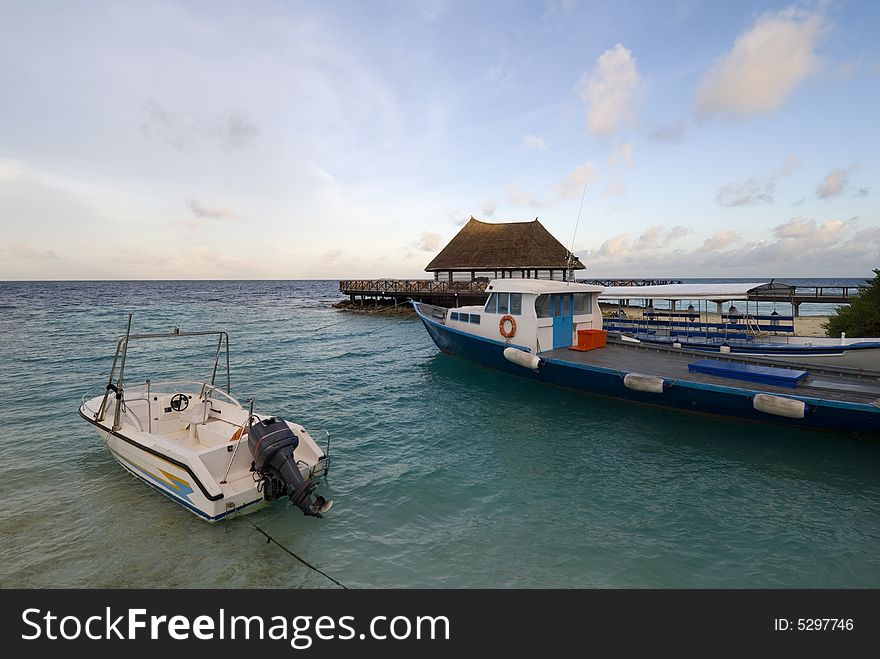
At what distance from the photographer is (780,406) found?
8.65 metres

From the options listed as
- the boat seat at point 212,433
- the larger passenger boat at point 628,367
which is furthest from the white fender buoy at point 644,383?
the boat seat at point 212,433

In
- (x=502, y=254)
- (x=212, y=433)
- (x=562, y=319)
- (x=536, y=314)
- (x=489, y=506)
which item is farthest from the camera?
(x=502, y=254)

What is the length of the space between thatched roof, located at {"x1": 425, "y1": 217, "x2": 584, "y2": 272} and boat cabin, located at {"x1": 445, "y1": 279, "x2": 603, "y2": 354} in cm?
1924

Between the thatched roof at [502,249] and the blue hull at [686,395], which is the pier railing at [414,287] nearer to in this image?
the thatched roof at [502,249]

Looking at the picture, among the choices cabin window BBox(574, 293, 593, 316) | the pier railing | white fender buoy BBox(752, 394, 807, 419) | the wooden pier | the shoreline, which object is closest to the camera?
white fender buoy BBox(752, 394, 807, 419)

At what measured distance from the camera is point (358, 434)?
10.6 meters

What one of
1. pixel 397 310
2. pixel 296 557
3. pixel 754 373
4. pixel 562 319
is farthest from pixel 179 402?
pixel 397 310

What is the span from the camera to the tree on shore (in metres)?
18.0

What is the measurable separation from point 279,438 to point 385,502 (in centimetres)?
217

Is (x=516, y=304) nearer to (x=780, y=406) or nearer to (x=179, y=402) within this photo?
(x=780, y=406)

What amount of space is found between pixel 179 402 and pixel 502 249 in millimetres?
30967

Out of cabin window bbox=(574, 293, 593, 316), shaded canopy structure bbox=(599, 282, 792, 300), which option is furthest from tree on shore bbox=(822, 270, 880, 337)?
cabin window bbox=(574, 293, 593, 316)

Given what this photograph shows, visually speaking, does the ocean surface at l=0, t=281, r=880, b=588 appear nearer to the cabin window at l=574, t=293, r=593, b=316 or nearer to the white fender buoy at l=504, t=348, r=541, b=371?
the white fender buoy at l=504, t=348, r=541, b=371
